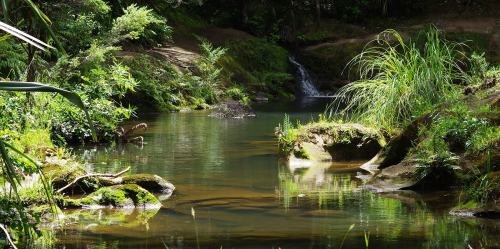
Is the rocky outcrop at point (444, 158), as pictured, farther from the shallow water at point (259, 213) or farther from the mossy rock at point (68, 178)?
the mossy rock at point (68, 178)

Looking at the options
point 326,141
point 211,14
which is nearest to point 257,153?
point 326,141

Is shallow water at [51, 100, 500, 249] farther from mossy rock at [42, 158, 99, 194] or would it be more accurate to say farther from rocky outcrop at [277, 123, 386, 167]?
mossy rock at [42, 158, 99, 194]

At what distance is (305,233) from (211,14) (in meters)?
28.7

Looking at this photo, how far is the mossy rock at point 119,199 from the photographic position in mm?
8891

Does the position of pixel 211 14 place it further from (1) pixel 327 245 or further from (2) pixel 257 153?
(1) pixel 327 245

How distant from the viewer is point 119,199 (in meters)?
9.00

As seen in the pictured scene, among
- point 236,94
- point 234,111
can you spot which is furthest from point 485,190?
point 236,94

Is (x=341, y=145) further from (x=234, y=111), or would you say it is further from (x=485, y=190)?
(x=234, y=111)

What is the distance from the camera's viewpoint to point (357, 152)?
530 inches

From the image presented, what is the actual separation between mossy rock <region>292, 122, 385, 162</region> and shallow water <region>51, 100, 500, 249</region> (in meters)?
0.41

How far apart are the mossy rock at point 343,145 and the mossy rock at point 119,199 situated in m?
4.67

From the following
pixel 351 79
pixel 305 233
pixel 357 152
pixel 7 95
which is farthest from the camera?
pixel 351 79

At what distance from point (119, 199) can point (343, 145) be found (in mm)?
5366

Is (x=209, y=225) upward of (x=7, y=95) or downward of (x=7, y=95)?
downward
